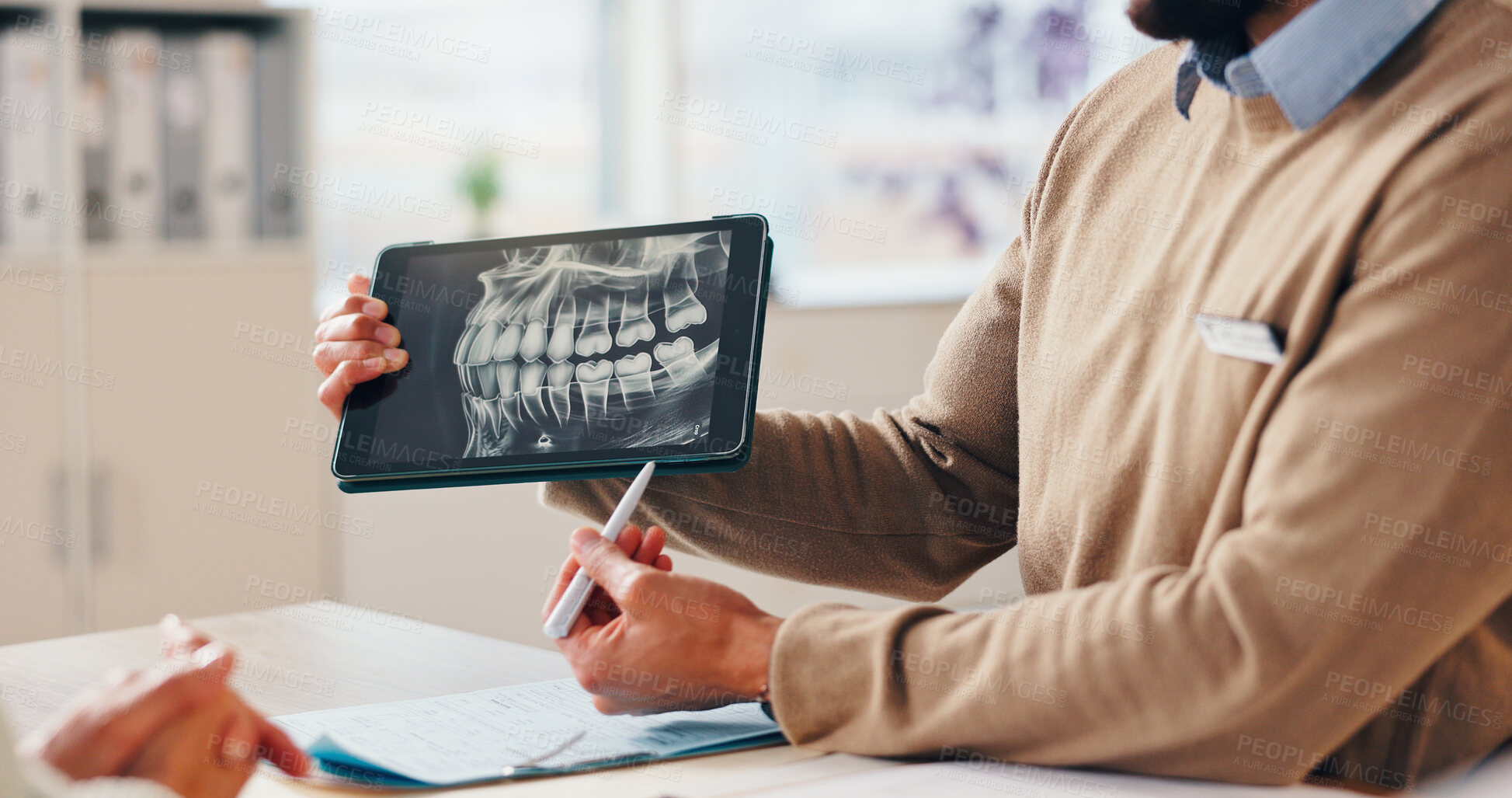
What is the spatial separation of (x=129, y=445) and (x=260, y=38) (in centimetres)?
79

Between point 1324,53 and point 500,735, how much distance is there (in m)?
0.73

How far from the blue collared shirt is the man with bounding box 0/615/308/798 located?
78cm

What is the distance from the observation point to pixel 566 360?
97 centimetres

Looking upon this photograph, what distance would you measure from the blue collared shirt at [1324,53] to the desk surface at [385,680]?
45 cm

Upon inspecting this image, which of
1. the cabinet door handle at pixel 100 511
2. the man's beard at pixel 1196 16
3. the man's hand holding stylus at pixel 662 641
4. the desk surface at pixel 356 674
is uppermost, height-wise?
the man's beard at pixel 1196 16

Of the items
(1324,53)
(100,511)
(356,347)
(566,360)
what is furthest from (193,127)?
Result: (1324,53)

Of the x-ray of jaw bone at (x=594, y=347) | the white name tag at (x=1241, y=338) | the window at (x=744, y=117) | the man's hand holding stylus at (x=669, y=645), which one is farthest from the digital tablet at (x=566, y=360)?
the window at (x=744, y=117)

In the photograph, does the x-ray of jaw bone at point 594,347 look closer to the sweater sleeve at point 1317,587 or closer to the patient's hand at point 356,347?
the patient's hand at point 356,347

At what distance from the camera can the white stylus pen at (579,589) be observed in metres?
0.86

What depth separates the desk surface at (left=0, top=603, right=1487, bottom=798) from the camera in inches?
28.6

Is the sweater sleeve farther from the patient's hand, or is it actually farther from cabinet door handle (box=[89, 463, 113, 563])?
cabinet door handle (box=[89, 463, 113, 563])

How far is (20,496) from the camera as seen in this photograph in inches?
80.1

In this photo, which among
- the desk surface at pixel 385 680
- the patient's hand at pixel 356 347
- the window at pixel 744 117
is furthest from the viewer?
the window at pixel 744 117

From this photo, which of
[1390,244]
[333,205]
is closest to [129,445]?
[333,205]
